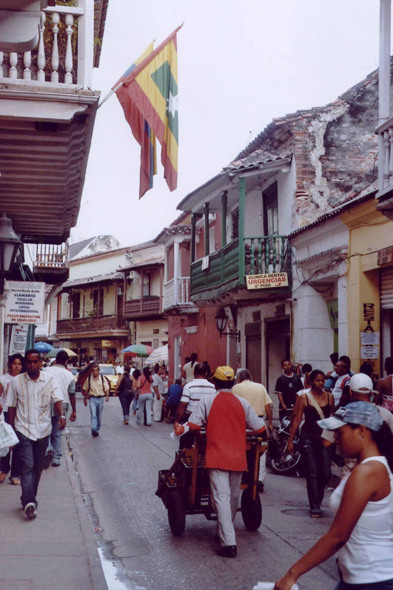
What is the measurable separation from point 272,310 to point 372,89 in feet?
20.9

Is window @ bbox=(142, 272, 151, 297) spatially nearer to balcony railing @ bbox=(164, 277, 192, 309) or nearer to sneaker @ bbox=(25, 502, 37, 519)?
balcony railing @ bbox=(164, 277, 192, 309)

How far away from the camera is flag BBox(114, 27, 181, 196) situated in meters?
9.38

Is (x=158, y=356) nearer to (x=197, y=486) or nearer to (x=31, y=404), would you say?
(x=31, y=404)

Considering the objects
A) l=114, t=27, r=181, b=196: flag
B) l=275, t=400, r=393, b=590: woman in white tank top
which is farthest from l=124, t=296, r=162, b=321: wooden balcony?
l=275, t=400, r=393, b=590: woman in white tank top

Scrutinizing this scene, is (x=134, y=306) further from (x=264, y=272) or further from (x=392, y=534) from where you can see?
(x=392, y=534)

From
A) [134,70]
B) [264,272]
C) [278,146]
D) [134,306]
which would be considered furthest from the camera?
[134,306]

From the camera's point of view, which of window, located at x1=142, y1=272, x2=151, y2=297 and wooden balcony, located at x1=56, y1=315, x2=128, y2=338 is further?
Answer: wooden balcony, located at x1=56, y1=315, x2=128, y2=338

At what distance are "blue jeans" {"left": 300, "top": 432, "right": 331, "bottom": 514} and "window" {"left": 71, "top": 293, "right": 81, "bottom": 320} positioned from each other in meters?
53.1

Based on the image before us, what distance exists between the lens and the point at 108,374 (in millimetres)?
39625

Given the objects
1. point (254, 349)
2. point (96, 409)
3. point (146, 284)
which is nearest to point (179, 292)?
point (254, 349)

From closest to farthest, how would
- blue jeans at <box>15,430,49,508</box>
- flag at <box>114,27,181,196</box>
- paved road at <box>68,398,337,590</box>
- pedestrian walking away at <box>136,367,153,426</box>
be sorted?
paved road at <box>68,398,337,590</box>, blue jeans at <box>15,430,49,508</box>, flag at <box>114,27,181,196</box>, pedestrian walking away at <box>136,367,153,426</box>

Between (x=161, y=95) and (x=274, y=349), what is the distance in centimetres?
1208

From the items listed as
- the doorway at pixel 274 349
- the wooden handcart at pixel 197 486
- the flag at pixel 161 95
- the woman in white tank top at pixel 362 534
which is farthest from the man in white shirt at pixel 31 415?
the doorway at pixel 274 349

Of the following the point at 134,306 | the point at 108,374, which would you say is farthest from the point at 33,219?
the point at 134,306
